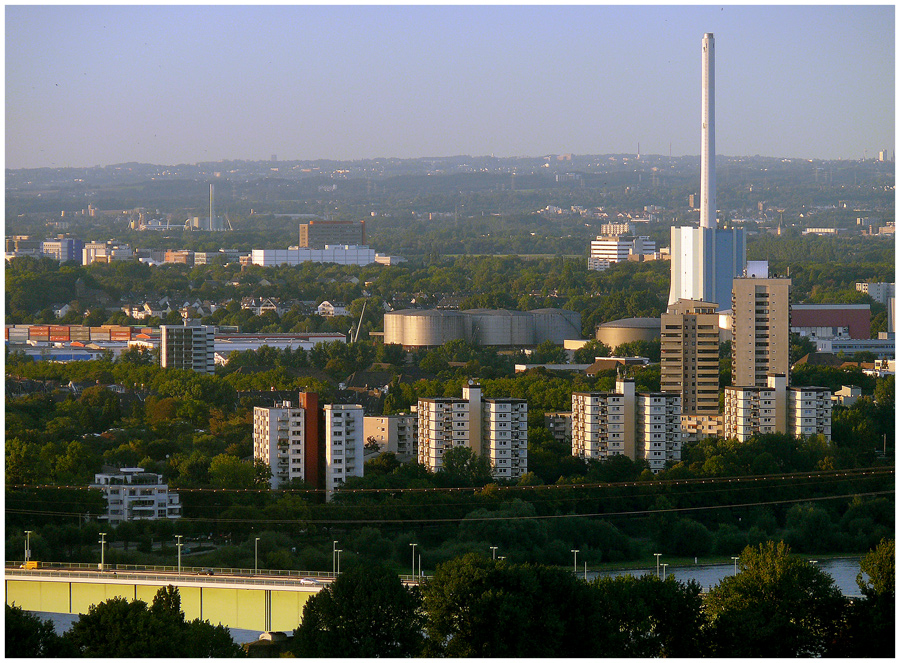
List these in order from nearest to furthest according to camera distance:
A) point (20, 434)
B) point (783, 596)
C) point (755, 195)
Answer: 1. point (783, 596)
2. point (20, 434)
3. point (755, 195)

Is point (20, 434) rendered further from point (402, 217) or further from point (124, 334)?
point (402, 217)

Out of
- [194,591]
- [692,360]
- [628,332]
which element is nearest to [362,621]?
[194,591]

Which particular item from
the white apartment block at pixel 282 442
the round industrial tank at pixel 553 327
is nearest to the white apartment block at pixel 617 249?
the round industrial tank at pixel 553 327

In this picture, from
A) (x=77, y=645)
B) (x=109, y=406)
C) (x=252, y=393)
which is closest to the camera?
(x=77, y=645)

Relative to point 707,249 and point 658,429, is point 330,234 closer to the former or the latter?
point 707,249

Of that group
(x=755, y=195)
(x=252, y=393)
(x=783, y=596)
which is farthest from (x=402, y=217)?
(x=783, y=596)

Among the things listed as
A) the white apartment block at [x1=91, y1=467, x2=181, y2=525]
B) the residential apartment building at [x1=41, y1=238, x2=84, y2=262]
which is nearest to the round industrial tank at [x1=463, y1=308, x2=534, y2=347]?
the white apartment block at [x1=91, y1=467, x2=181, y2=525]

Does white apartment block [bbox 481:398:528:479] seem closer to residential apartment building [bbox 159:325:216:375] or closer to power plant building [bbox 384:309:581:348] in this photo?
residential apartment building [bbox 159:325:216:375]
